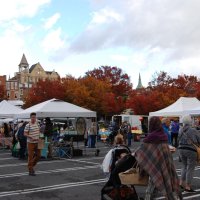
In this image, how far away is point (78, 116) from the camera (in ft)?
60.8

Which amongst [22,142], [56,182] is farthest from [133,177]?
[22,142]

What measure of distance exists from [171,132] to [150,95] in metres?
42.0

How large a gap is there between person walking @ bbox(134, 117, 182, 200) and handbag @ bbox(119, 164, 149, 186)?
14 centimetres

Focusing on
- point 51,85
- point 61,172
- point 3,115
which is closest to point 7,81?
point 51,85

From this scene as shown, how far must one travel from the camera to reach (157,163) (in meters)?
6.84

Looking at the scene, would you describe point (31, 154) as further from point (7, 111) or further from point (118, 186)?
point (7, 111)

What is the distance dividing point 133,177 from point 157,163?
515mm

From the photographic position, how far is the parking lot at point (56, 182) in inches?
341

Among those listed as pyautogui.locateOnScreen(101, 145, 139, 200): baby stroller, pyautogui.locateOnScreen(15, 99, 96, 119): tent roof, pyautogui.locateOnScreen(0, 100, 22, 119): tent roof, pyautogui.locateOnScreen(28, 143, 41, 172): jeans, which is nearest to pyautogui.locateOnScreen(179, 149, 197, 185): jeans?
pyautogui.locateOnScreen(101, 145, 139, 200): baby stroller

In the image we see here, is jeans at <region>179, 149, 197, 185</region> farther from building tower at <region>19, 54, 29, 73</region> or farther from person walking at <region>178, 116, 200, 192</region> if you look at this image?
building tower at <region>19, 54, 29, 73</region>

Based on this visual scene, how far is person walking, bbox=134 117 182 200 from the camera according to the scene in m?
6.81

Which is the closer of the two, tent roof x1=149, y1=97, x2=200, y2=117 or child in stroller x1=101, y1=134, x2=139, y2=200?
child in stroller x1=101, y1=134, x2=139, y2=200

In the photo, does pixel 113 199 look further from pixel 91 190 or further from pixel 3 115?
pixel 3 115

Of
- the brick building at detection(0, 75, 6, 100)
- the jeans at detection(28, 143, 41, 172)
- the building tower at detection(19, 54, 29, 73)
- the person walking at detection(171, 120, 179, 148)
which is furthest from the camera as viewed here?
the building tower at detection(19, 54, 29, 73)
